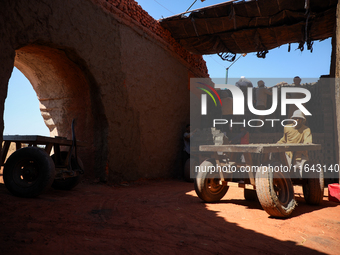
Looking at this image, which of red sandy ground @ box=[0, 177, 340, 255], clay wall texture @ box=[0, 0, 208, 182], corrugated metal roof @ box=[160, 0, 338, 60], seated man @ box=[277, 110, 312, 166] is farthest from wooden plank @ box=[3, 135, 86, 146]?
corrugated metal roof @ box=[160, 0, 338, 60]

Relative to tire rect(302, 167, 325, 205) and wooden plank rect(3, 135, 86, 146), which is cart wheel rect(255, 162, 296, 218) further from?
wooden plank rect(3, 135, 86, 146)

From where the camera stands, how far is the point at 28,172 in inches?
168

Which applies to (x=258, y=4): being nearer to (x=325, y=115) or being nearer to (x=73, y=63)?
(x=325, y=115)

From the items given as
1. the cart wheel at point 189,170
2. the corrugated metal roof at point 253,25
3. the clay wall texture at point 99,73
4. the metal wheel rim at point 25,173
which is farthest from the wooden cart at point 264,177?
the corrugated metal roof at point 253,25

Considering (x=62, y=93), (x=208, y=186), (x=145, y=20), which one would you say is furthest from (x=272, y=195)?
(x=145, y=20)

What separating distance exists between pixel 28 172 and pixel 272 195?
3.79m

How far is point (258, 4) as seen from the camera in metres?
6.65

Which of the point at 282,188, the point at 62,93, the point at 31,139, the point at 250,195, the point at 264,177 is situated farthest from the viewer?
the point at 62,93

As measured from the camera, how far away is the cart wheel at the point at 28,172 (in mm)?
4082

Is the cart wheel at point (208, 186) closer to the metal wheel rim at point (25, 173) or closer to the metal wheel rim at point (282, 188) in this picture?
the metal wheel rim at point (282, 188)

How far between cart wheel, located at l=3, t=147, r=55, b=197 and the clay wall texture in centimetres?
88

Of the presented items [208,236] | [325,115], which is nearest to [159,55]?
[325,115]

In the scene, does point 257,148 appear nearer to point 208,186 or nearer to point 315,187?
point 208,186

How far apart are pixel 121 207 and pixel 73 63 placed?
334cm
